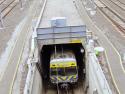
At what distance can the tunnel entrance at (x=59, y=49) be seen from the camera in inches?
1017

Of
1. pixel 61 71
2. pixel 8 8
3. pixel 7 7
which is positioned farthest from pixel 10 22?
pixel 61 71

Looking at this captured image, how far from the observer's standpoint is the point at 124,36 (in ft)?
113

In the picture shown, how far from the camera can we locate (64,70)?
23016mm

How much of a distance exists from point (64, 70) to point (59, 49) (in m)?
3.37

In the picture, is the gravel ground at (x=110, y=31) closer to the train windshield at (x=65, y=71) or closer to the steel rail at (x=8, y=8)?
the train windshield at (x=65, y=71)

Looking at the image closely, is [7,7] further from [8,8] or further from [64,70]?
[64,70]

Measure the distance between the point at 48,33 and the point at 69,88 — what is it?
14.7ft

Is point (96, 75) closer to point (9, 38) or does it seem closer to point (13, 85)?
point (13, 85)

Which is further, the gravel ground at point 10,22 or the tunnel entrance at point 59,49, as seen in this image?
the gravel ground at point 10,22

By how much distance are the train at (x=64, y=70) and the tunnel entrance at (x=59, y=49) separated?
87.3 inches

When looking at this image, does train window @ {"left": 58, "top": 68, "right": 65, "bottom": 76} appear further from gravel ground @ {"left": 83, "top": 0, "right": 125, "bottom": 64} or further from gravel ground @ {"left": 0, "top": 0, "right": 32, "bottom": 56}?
gravel ground @ {"left": 0, "top": 0, "right": 32, "bottom": 56}

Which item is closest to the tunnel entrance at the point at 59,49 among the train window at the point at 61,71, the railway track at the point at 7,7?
the train window at the point at 61,71

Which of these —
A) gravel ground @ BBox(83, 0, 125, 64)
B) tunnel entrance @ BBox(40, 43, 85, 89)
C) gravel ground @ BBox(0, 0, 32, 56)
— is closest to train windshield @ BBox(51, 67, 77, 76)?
tunnel entrance @ BBox(40, 43, 85, 89)

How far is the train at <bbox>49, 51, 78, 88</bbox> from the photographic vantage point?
23.0 m
